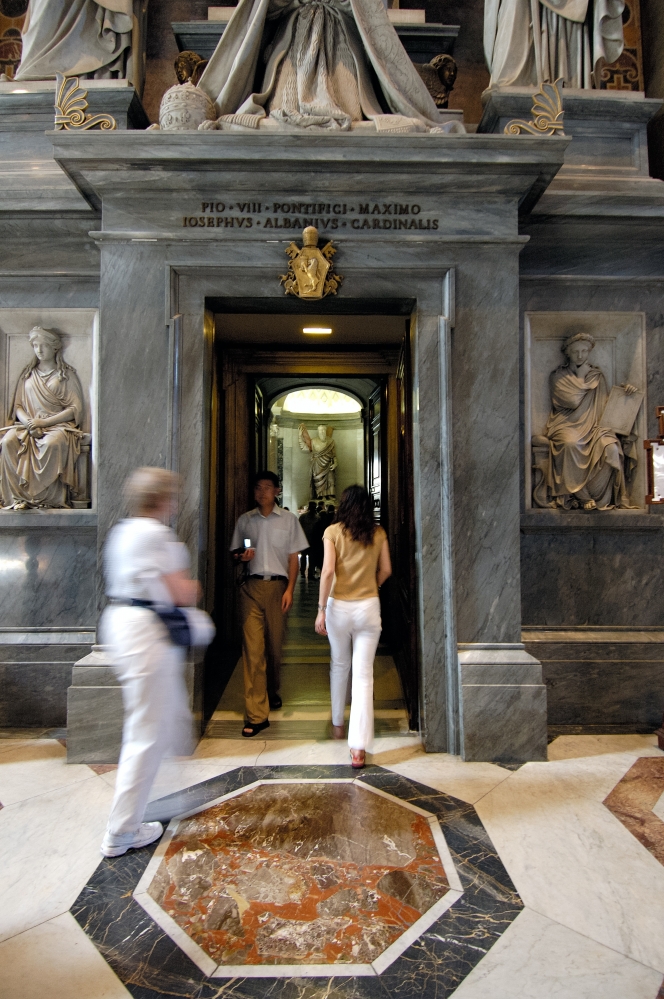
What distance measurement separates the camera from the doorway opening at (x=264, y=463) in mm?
4609

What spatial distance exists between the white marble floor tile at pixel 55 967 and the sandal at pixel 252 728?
1.94 metres

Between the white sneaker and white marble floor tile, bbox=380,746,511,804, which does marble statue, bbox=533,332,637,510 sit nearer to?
white marble floor tile, bbox=380,746,511,804

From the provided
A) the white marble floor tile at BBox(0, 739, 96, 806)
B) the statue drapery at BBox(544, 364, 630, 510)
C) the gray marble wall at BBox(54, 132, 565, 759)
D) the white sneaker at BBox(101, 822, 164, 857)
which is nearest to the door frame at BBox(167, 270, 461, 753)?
the gray marble wall at BBox(54, 132, 565, 759)

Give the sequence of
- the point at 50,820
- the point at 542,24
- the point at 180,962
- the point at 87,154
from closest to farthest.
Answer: the point at 180,962 < the point at 50,820 < the point at 87,154 < the point at 542,24

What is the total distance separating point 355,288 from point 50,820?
3832mm

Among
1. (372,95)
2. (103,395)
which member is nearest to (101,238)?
(103,395)

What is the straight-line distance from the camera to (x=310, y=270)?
4.11 meters

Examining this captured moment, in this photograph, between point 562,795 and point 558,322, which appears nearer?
point 562,795

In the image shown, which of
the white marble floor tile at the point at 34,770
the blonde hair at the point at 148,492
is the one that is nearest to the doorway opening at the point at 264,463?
the white marble floor tile at the point at 34,770

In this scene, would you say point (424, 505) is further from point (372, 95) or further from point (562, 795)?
point (372, 95)

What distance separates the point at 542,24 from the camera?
492cm

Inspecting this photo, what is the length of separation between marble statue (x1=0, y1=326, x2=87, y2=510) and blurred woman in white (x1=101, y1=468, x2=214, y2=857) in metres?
2.26

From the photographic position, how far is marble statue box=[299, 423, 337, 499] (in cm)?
1467

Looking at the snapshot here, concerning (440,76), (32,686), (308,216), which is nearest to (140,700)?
(32,686)
